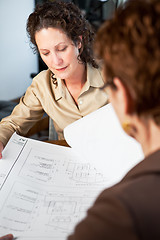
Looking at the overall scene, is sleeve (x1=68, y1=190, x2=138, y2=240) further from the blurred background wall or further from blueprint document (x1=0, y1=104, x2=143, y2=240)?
the blurred background wall

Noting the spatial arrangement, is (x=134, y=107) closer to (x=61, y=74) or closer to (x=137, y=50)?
(x=137, y=50)

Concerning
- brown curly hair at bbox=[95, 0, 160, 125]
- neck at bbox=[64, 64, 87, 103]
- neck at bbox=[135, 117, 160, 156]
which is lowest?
neck at bbox=[64, 64, 87, 103]

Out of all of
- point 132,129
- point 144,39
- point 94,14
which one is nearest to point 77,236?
point 132,129

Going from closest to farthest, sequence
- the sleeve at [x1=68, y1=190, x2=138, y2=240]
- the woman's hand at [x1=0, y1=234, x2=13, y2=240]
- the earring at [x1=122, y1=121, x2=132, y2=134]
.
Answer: the sleeve at [x1=68, y1=190, x2=138, y2=240] → the earring at [x1=122, y1=121, x2=132, y2=134] → the woman's hand at [x1=0, y1=234, x2=13, y2=240]

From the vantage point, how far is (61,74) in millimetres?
1414

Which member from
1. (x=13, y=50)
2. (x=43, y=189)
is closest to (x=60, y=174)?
(x=43, y=189)

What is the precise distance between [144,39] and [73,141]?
2.59 ft

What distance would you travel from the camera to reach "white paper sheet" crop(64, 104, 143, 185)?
1087 mm

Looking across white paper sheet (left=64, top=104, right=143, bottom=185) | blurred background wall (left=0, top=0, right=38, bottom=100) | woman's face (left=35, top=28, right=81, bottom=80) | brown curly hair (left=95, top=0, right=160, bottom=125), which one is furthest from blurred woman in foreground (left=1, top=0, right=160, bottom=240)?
blurred background wall (left=0, top=0, right=38, bottom=100)

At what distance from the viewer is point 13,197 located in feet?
3.06

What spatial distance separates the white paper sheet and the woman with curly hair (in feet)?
0.91

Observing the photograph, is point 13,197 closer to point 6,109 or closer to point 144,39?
point 144,39

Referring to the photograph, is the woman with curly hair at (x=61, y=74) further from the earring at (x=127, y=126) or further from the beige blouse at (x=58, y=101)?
the earring at (x=127, y=126)

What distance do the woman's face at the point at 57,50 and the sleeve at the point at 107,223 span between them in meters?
0.95
